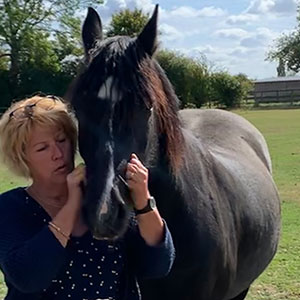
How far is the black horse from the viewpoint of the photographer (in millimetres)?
2256

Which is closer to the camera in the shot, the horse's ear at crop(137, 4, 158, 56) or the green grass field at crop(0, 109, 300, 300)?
the horse's ear at crop(137, 4, 158, 56)

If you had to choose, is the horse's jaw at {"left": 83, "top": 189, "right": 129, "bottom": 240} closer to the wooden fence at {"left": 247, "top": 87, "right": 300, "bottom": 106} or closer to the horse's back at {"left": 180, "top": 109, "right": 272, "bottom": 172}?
the horse's back at {"left": 180, "top": 109, "right": 272, "bottom": 172}

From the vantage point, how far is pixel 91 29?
2.71m

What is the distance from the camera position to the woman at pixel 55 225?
2180 mm

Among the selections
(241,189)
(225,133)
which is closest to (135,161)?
(241,189)

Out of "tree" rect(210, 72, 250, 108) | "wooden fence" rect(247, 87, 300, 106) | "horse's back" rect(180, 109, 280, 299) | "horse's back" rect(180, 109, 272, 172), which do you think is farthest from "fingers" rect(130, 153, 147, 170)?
"wooden fence" rect(247, 87, 300, 106)

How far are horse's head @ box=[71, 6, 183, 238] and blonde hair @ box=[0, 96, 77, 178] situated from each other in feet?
0.16

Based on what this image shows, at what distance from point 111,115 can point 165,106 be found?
383mm

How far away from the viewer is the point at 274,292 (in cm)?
565

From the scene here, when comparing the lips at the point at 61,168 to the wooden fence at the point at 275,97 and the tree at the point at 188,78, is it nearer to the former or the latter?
the tree at the point at 188,78

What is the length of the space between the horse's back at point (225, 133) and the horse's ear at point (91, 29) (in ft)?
6.10

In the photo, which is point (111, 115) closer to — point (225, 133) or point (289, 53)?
point (225, 133)

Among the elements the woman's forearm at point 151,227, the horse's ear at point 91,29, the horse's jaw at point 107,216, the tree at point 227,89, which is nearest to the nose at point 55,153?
the horse's jaw at point 107,216

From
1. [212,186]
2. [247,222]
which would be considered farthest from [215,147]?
[212,186]
